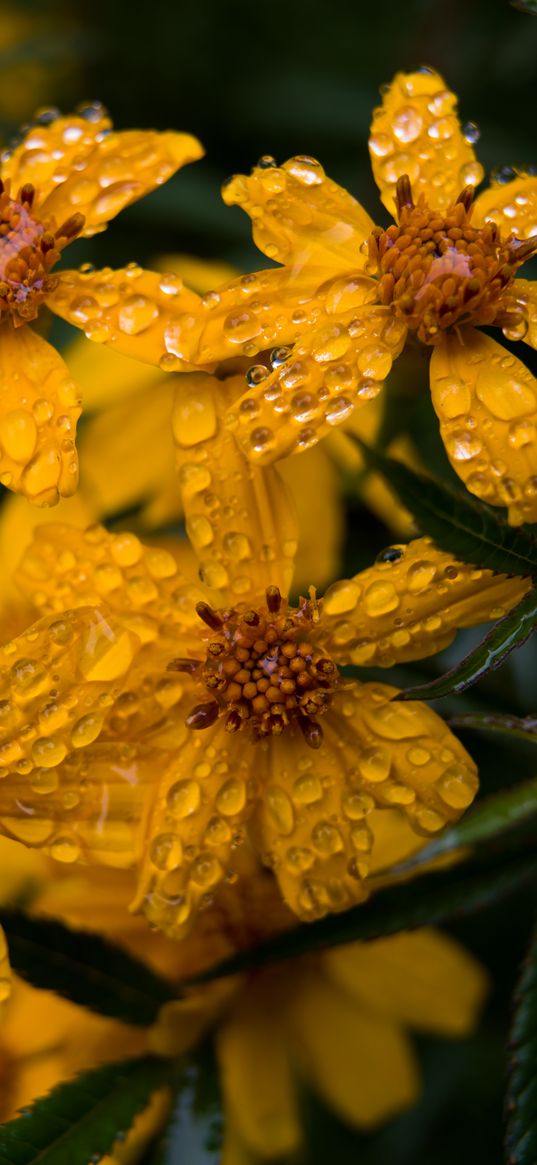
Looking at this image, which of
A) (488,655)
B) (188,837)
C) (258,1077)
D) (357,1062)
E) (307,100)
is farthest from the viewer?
(307,100)

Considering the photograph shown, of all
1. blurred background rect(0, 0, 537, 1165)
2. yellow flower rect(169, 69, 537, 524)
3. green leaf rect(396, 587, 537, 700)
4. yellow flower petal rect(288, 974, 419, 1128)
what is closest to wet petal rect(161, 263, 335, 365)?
yellow flower rect(169, 69, 537, 524)

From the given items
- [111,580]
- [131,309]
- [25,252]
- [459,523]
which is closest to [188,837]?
[111,580]

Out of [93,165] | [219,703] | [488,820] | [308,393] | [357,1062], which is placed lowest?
[357,1062]

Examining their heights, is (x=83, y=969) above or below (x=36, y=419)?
below

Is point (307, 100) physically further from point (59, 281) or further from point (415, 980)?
point (415, 980)

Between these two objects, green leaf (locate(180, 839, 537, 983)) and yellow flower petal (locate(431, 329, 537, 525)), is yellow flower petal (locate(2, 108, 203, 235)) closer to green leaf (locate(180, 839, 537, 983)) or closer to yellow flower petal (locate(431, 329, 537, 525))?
yellow flower petal (locate(431, 329, 537, 525))

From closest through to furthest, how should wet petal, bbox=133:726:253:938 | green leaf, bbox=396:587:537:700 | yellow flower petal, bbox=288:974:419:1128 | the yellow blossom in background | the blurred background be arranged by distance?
green leaf, bbox=396:587:537:700 → wet petal, bbox=133:726:253:938 → the yellow blossom in background → yellow flower petal, bbox=288:974:419:1128 → the blurred background

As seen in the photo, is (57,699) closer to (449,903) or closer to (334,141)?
(449,903)

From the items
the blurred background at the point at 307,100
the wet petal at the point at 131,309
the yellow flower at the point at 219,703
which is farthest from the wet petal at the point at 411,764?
the blurred background at the point at 307,100
